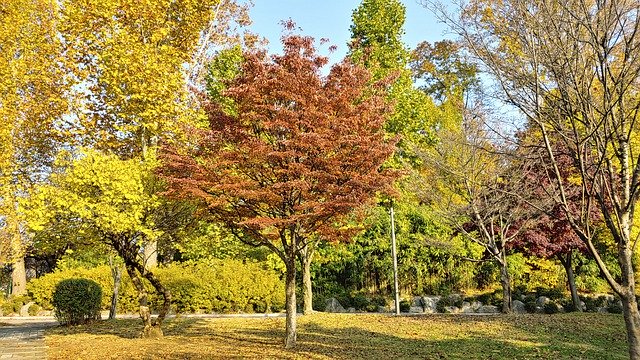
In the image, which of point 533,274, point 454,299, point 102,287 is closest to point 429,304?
point 454,299

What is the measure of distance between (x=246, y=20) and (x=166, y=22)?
4826 mm

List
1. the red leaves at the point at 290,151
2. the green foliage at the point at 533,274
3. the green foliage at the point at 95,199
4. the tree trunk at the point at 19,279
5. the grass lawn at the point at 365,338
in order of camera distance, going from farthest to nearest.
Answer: the tree trunk at the point at 19,279 < the green foliage at the point at 533,274 < the green foliage at the point at 95,199 < the grass lawn at the point at 365,338 < the red leaves at the point at 290,151

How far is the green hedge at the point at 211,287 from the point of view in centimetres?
1578

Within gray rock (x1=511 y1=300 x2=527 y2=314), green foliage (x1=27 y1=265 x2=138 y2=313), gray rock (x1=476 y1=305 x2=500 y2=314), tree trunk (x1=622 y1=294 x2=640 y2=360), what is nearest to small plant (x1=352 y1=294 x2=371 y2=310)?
gray rock (x1=476 y1=305 x2=500 y2=314)

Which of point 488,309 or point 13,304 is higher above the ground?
point 13,304

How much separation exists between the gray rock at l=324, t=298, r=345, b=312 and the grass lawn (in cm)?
432

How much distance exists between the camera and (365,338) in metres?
9.16

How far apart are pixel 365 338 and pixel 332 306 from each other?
301 inches

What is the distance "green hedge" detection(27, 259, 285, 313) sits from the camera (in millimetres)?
15781

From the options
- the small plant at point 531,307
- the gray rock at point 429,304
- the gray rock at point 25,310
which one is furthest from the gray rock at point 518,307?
the gray rock at point 25,310

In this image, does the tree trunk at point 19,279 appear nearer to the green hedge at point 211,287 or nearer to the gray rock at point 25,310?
the gray rock at point 25,310

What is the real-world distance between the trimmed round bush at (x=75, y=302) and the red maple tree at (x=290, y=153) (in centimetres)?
597

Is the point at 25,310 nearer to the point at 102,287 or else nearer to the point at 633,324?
the point at 102,287

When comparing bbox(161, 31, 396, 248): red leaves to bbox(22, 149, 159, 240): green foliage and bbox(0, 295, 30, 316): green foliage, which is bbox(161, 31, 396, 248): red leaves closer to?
bbox(22, 149, 159, 240): green foliage
